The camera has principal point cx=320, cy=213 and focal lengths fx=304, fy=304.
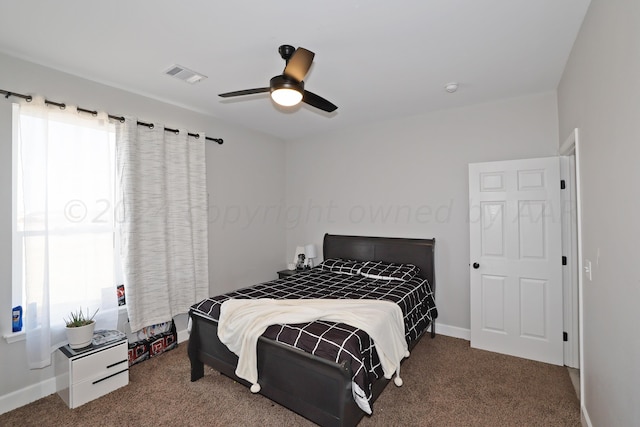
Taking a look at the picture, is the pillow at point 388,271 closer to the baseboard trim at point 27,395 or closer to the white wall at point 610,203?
the white wall at point 610,203

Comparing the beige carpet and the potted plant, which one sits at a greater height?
the potted plant

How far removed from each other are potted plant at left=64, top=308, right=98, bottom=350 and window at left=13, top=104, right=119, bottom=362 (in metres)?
0.15

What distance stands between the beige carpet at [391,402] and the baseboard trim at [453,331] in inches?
24.2

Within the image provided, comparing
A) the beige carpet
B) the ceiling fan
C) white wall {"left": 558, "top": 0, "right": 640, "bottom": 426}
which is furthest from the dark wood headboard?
the ceiling fan

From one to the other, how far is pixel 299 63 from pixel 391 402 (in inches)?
103

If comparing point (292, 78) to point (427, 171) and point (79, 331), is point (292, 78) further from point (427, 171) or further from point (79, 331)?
point (79, 331)

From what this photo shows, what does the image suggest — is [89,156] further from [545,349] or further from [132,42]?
[545,349]

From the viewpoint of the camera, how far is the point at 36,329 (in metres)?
2.48

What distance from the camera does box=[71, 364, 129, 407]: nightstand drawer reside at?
2.41 meters

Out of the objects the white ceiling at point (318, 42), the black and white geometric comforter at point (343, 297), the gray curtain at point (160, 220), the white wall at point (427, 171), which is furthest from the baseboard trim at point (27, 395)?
the white wall at point (427, 171)

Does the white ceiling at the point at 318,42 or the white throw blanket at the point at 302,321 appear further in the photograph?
the white throw blanket at the point at 302,321

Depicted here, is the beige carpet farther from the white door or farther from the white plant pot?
the white plant pot

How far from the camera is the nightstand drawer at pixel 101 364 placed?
242cm

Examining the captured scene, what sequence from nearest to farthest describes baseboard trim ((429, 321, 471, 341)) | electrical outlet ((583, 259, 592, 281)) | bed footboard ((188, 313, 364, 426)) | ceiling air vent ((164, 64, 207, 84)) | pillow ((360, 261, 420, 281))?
bed footboard ((188, 313, 364, 426)), electrical outlet ((583, 259, 592, 281)), ceiling air vent ((164, 64, 207, 84)), pillow ((360, 261, 420, 281)), baseboard trim ((429, 321, 471, 341))
